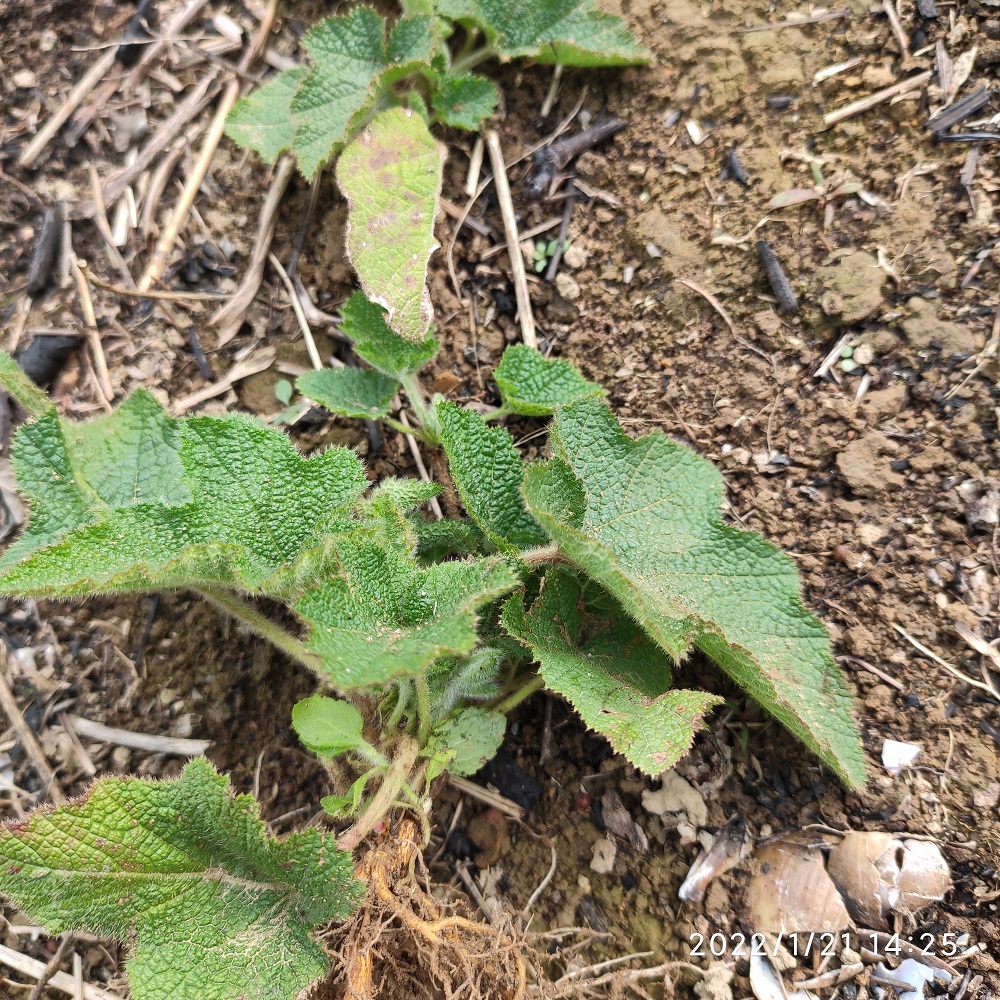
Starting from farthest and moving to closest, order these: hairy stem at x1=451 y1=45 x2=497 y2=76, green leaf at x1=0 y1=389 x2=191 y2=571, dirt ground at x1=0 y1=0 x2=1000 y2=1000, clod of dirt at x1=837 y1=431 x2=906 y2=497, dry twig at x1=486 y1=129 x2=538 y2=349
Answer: hairy stem at x1=451 y1=45 x2=497 y2=76 → dry twig at x1=486 y1=129 x2=538 y2=349 → clod of dirt at x1=837 y1=431 x2=906 y2=497 → dirt ground at x1=0 y1=0 x2=1000 y2=1000 → green leaf at x1=0 y1=389 x2=191 y2=571

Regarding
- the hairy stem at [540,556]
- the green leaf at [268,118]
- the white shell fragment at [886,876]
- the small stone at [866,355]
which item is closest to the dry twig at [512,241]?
the green leaf at [268,118]

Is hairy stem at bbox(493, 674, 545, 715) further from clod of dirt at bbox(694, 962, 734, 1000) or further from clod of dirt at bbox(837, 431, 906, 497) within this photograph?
clod of dirt at bbox(837, 431, 906, 497)

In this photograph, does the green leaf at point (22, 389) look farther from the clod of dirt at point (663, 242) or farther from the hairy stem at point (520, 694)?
the clod of dirt at point (663, 242)

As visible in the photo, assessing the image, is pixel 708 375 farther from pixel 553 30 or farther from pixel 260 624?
pixel 260 624

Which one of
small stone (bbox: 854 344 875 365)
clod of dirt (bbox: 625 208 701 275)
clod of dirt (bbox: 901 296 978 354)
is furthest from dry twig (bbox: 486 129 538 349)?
clod of dirt (bbox: 901 296 978 354)

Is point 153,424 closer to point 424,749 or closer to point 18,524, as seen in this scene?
point 18,524
